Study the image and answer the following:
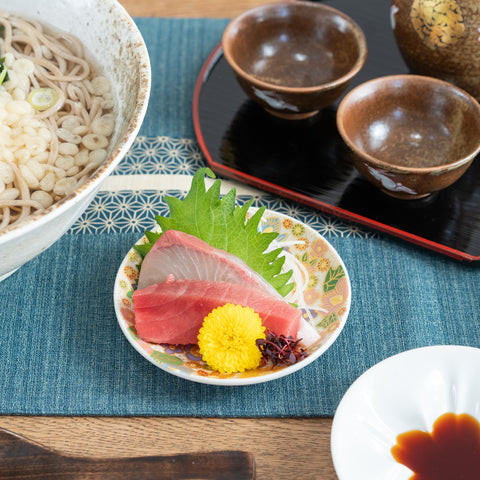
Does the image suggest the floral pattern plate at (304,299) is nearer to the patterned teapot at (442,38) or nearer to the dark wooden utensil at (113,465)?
the dark wooden utensil at (113,465)

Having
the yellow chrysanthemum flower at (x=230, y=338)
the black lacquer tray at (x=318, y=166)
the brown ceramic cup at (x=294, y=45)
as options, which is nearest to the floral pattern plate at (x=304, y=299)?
the yellow chrysanthemum flower at (x=230, y=338)

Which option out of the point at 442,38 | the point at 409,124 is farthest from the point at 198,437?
the point at 442,38

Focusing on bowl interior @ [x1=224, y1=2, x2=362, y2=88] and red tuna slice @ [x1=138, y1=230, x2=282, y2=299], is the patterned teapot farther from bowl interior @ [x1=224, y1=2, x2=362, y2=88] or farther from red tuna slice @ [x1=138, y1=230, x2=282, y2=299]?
red tuna slice @ [x1=138, y1=230, x2=282, y2=299]

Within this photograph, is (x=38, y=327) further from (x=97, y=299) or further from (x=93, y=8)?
(x=93, y=8)

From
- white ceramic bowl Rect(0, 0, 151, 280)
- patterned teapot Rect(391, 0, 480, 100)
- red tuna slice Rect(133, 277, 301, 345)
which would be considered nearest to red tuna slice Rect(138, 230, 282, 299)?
red tuna slice Rect(133, 277, 301, 345)

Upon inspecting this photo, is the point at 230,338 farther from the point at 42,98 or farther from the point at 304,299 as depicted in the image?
the point at 42,98

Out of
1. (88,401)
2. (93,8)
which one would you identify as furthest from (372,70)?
(88,401)
